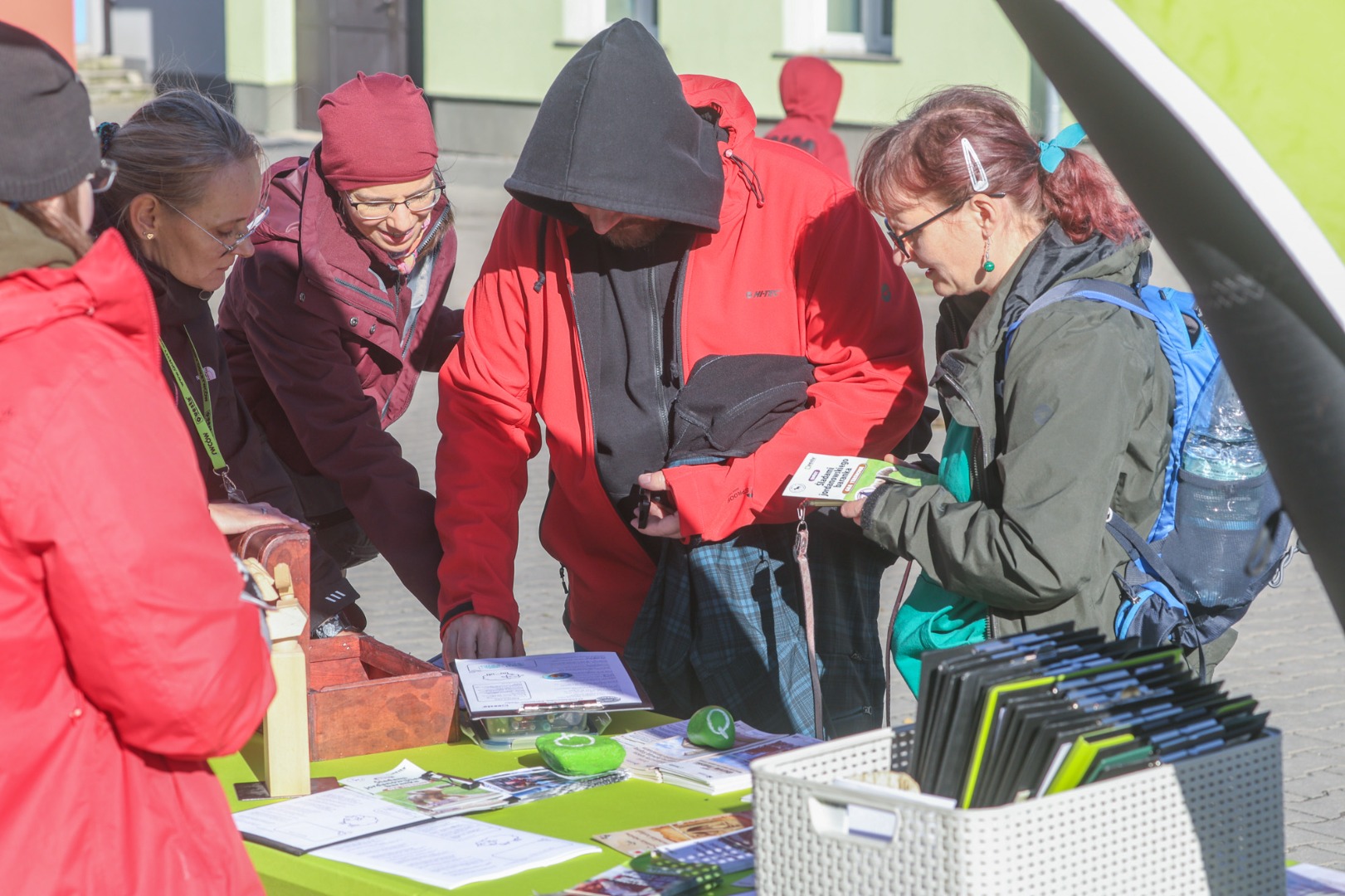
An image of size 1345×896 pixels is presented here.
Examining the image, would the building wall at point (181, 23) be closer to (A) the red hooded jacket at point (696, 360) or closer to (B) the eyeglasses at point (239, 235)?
(B) the eyeglasses at point (239, 235)

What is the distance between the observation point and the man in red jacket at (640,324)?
2676mm

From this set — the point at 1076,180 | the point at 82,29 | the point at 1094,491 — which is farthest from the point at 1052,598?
the point at 82,29

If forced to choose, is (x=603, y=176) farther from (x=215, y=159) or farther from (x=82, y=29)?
(x=82, y=29)

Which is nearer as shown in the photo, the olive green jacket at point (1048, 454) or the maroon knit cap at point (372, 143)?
the olive green jacket at point (1048, 454)

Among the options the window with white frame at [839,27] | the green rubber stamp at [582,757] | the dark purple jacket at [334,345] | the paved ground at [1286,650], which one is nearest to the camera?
the green rubber stamp at [582,757]

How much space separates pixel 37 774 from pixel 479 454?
1535 millimetres

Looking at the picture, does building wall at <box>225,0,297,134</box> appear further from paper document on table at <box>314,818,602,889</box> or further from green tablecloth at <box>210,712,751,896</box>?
paper document on table at <box>314,818,602,889</box>

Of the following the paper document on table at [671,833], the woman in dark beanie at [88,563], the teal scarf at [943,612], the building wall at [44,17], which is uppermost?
the building wall at [44,17]

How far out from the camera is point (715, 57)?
49.8ft

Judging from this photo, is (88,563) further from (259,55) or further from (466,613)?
(259,55)

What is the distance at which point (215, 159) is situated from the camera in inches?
112

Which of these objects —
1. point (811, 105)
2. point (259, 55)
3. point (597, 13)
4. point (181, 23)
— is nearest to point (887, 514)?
point (811, 105)

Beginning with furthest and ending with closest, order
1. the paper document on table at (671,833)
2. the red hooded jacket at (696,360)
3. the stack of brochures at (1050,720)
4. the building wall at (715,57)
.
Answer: the building wall at (715,57), the red hooded jacket at (696,360), the paper document on table at (671,833), the stack of brochures at (1050,720)

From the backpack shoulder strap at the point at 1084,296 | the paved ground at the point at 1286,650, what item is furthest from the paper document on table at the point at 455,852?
the paved ground at the point at 1286,650
